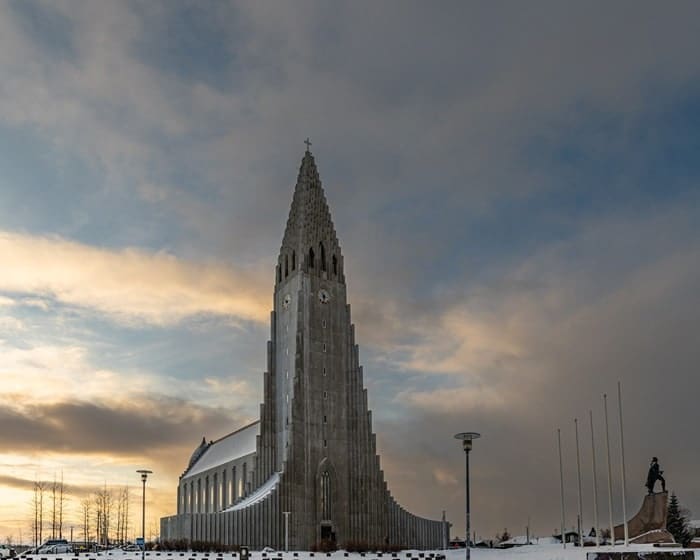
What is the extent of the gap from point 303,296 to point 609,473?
39.9 meters

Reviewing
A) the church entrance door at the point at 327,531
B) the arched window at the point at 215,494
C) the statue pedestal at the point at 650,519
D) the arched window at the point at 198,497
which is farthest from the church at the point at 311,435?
the arched window at the point at 198,497

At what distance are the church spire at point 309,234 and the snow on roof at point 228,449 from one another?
23.3 m

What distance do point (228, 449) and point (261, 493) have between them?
30.6 metres

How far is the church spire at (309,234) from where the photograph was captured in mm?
99625

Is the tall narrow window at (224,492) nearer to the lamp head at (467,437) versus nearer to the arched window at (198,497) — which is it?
the arched window at (198,497)

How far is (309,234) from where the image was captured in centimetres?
10038

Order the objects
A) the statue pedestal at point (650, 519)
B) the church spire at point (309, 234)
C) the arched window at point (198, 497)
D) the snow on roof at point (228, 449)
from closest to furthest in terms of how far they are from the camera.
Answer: the statue pedestal at point (650, 519) < the church spire at point (309, 234) < the snow on roof at point (228, 449) < the arched window at point (198, 497)

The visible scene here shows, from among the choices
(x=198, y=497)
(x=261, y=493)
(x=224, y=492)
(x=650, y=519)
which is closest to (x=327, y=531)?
(x=261, y=493)

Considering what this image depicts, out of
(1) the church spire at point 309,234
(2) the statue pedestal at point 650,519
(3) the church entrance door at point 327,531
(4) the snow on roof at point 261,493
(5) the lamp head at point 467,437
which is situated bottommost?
(3) the church entrance door at point 327,531

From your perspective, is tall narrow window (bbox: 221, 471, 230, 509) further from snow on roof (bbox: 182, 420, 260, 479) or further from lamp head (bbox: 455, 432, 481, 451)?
lamp head (bbox: 455, 432, 481, 451)

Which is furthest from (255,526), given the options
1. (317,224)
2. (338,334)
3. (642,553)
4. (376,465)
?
(642,553)

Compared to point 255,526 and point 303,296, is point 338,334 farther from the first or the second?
point 255,526

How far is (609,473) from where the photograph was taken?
6919cm

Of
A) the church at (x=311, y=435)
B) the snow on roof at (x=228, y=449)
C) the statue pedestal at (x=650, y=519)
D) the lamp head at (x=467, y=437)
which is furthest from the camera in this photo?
the snow on roof at (x=228, y=449)
